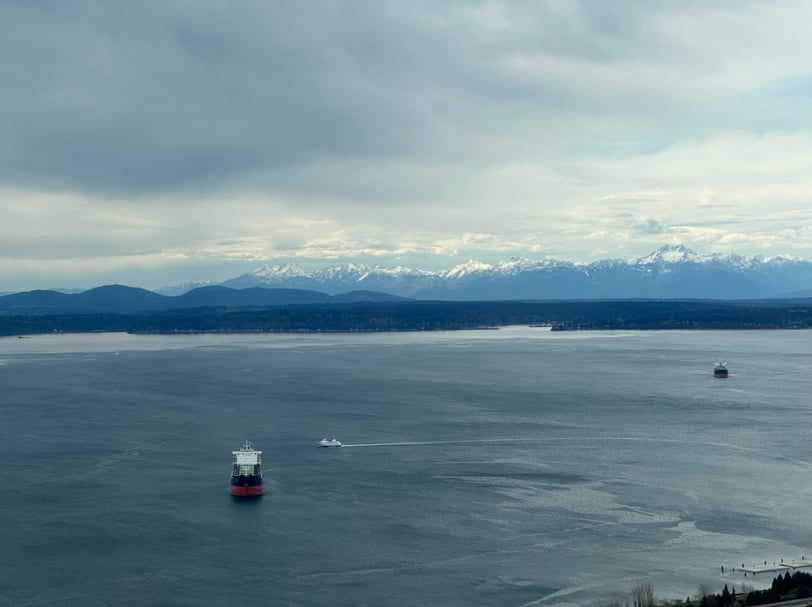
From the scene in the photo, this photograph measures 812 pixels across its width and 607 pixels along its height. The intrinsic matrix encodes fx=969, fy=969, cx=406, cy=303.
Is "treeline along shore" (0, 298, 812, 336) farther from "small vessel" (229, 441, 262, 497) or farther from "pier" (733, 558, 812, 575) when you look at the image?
"pier" (733, 558, 812, 575)

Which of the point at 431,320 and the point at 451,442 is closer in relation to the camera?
the point at 451,442

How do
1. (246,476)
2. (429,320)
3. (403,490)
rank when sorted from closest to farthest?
(246,476)
(403,490)
(429,320)

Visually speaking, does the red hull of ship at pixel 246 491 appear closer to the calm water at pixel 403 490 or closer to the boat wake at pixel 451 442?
the calm water at pixel 403 490

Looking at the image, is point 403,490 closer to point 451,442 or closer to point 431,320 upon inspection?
point 451,442

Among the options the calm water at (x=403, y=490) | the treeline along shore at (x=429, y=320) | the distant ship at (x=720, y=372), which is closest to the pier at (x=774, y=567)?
the calm water at (x=403, y=490)

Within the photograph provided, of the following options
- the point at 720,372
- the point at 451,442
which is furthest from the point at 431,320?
the point at 451,442

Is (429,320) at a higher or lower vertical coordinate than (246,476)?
higher

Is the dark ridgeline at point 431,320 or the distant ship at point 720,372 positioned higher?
the dark ridgeline at point 431,320

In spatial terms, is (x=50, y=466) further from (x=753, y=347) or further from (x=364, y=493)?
(x=753, y=347)
